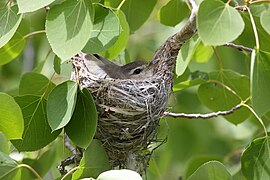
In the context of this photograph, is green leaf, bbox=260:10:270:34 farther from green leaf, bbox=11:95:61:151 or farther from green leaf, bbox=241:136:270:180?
green leaf, bbox=11:95:61:151

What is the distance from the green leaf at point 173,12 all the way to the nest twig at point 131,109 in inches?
8.2

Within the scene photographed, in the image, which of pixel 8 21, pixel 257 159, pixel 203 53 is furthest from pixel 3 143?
pixel 203 53

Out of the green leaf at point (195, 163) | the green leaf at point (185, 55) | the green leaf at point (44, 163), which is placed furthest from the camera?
the green leaf at point (195, 163)

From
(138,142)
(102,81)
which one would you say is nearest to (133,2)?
(102,81)

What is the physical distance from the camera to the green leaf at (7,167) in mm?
A: 3436

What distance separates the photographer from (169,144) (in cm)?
654

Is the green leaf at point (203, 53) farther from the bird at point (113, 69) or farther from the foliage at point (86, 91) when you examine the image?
the bird at point (113, 69)

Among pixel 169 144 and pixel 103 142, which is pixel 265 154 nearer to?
pixel 103 142

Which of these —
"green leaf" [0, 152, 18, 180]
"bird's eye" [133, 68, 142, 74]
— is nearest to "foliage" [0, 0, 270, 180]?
"green leaf" [0, 152, 18, 180]

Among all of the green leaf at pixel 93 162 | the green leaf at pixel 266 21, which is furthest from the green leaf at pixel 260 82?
the green leaf at pixel 93 162

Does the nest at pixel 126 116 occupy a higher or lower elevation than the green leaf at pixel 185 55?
lower

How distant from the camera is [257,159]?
345cm

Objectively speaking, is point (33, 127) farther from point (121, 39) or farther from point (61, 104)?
point (121, 39)

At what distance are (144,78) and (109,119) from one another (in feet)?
2.08
